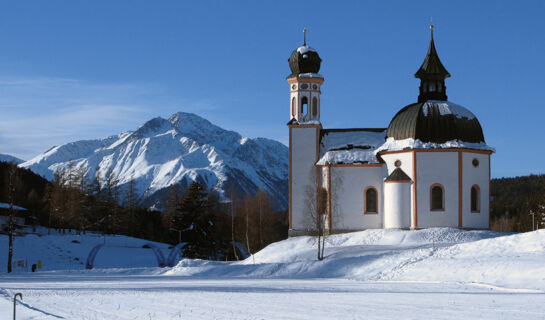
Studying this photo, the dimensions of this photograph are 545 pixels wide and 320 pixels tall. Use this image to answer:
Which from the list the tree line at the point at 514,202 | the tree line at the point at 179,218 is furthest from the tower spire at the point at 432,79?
the tree line at the point at 514,202

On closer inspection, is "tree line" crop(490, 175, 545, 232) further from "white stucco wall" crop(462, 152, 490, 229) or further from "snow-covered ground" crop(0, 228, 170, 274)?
"snow-covered ground" crop(0, 228, 170, 274)

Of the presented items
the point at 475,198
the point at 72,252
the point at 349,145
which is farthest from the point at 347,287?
the point at 72,252

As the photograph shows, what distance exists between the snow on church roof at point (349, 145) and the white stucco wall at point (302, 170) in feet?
2.97

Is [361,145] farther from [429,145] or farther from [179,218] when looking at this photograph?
[179,218]

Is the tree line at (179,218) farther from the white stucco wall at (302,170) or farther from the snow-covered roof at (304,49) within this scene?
the snow-covered roof at (304,49)

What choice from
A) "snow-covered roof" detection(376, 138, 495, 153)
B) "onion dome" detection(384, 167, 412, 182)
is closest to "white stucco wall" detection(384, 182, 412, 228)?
"onion dome" detection(384, 167, 412, 182)

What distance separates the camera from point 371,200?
50.0 m

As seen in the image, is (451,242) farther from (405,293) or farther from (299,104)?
(405,293)

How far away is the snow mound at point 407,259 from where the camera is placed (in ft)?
96.1

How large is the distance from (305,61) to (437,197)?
13944 mm

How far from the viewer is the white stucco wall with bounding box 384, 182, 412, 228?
155ft

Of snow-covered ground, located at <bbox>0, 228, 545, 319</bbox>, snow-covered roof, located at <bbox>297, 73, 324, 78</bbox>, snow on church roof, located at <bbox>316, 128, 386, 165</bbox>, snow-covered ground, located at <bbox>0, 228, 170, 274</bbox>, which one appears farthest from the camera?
snow-covered ground, located at <bbox>0, 228, 170, 274</bbox>

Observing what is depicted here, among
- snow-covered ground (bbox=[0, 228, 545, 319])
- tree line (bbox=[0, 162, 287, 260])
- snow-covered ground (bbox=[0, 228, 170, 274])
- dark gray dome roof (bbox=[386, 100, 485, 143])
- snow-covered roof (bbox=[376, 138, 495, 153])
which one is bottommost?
snow-covered ground (bbox=[0, 228, 170, 274])

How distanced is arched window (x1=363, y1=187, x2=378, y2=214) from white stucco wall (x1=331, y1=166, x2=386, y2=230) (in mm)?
227
